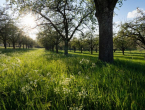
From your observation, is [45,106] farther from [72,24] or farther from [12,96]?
[72,24]

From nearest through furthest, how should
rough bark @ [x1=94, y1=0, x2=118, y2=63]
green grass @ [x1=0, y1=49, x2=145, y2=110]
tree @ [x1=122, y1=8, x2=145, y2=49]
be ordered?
green grass @ [x1=0, y1=49, x2=145, y2=110]
rough bark @ [x1=94, y1=0, x2=118, y2=63]
tree @ [x1=122, y1=8, x2=145, y2=49]

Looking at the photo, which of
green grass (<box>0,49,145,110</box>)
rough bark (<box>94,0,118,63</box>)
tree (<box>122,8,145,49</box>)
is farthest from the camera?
tree (<box>122,8,145,49</box>)

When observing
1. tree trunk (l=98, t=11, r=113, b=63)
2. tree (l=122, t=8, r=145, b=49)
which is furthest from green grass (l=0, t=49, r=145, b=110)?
tree (l=122, t=8, r=145, b=49)

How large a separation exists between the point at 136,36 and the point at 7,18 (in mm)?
43753

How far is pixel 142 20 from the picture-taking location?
18.7 meters

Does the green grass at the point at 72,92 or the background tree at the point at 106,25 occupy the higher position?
the background tree at the point at 106,25

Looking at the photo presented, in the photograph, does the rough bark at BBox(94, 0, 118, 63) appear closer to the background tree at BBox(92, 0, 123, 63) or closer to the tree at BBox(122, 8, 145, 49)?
the background tree at BBox(92, 0, 123, 63)

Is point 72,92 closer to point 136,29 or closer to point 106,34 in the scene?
point 106,34

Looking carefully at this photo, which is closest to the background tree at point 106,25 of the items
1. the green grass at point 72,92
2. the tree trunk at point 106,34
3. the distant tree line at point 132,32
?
the tree trunk at point 106,34

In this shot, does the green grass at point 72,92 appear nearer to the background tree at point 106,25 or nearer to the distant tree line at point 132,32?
the background tree at point 106,25

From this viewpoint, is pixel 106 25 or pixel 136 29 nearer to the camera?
pixel 106 25

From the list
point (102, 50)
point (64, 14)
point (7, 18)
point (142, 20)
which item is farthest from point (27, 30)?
point (7, 18)

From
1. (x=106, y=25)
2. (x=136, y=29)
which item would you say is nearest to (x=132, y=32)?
(x=136, y=29)

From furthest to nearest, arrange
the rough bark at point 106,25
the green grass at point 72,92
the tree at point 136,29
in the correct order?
1. the tree at point 136,29
2. the rough bark at point 106,25
3. the green grass at point 72,92
